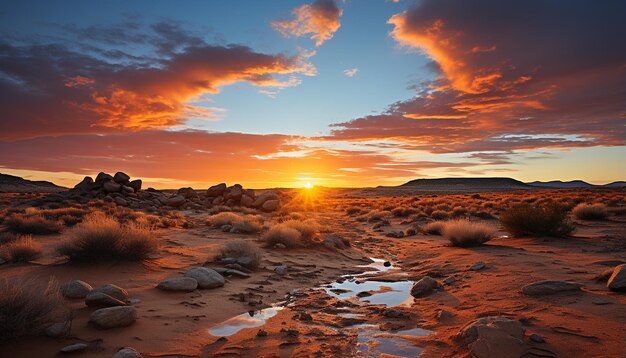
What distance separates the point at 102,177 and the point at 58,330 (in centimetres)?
3445

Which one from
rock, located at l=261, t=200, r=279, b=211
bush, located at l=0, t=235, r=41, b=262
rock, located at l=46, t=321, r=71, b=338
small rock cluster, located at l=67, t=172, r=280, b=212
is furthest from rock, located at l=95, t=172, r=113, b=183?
rock, located at l=46, t=321, r=71, b=338

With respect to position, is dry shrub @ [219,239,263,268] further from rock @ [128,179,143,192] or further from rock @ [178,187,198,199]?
rock @ [178,187,198,199]

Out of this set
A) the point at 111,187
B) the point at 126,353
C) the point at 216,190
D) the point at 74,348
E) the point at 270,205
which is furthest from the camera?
the point at 216,190

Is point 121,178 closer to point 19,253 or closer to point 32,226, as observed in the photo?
point 32,226

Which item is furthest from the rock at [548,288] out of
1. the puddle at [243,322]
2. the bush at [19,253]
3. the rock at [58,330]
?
the bush at [19,253]

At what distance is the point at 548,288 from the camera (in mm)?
7340

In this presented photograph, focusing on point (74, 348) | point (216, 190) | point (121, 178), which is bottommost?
point (74, 348)

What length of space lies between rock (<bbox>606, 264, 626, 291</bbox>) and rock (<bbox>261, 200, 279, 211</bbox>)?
100ft

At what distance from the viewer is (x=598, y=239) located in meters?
14.0

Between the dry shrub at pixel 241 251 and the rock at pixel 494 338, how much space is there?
6664 mm

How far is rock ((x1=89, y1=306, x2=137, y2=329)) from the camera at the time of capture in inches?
236

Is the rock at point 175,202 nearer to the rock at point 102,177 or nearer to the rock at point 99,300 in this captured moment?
the rock at point 102,177

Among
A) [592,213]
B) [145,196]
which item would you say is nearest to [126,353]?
[592,213]

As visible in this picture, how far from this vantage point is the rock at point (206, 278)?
8805mm
